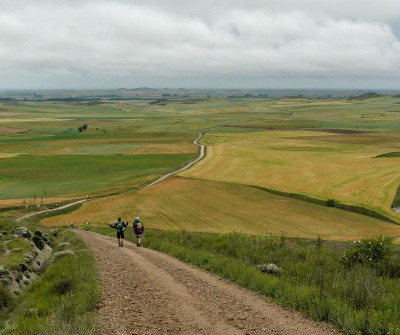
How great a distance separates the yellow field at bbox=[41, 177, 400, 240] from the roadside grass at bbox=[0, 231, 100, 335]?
2801 centimetres

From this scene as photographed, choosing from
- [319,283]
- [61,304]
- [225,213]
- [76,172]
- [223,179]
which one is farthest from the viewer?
[76,172]

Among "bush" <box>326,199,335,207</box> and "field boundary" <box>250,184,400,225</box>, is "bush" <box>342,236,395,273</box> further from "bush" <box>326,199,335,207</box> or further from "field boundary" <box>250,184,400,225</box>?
"bush" <box>326,199,335,207</box>

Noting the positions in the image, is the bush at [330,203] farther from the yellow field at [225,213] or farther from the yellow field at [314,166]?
the yellow field at [314,166]

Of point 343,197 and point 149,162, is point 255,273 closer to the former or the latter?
point 343,197

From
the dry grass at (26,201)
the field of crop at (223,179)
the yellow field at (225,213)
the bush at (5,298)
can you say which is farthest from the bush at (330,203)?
the bush at (5,298)

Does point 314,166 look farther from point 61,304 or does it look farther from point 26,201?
point 61,304

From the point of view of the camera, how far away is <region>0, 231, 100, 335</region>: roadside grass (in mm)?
8500

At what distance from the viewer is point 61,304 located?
9.91 m

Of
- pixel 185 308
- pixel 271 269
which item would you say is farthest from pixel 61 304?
pixel 271 269

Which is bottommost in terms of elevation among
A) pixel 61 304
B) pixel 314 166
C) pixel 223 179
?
pixel 223 179

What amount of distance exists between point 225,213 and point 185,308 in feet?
125

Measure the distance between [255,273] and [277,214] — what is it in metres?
35.6

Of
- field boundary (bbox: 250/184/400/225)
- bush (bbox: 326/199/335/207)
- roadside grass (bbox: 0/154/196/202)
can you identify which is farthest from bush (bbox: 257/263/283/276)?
roadside grass (bbox: 0/154/196/202)

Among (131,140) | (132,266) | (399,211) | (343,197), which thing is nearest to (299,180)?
(343,197)
